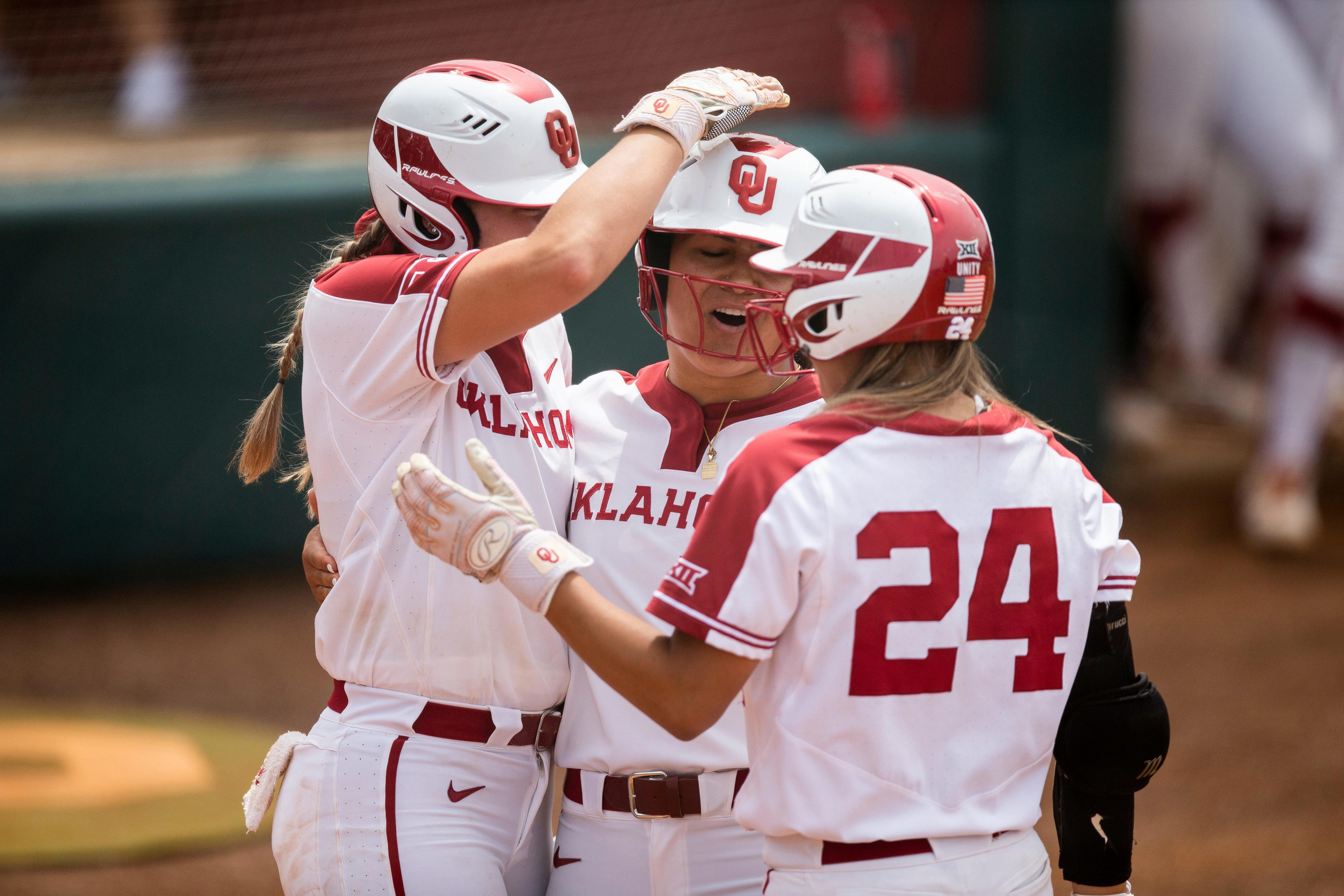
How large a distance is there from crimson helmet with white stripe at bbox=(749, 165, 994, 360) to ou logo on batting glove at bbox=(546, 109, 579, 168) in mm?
610

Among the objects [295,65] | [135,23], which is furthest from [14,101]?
[295,65]

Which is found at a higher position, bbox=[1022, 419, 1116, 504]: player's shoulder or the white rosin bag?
bbox=[1022, 419, 1116, 504]: player's shoulder

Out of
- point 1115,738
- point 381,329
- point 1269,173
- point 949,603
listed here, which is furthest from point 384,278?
point 1269,173

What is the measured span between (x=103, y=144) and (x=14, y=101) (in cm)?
95

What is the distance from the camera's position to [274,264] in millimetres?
6742

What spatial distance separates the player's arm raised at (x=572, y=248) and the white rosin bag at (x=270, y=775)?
0.73m

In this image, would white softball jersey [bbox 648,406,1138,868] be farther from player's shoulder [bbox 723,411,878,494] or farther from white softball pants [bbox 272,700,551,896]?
white softball pants [bbox 272,700,551,896]

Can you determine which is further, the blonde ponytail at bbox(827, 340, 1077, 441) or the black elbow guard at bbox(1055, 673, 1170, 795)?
the black elbow guard at bbox(1055, 673, 1170, 795)

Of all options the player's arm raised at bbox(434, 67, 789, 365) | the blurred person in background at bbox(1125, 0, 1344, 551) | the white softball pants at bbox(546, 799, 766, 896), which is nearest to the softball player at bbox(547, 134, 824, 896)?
the white softball pants at bbox(546, 799, 766, 896)

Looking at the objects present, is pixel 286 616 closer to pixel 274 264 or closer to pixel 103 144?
pixel 274 264

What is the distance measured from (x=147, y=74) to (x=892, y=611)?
7.56 meters

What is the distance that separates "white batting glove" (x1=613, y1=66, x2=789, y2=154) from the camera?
2260mm

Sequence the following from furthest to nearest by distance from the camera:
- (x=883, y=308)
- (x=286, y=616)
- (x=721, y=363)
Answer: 1. (x=286, y=616)
2. (x=721, y=363)
3. (x=883, y=308)

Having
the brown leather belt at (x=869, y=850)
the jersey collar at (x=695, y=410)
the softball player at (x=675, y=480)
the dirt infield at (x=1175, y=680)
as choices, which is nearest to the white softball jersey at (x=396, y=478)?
the softball player at (x=675, y=480)
